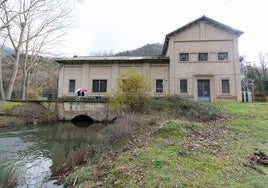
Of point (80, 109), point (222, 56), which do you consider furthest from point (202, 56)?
point (80, 109)

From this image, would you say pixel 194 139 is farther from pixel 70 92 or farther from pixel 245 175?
pixel 70 92

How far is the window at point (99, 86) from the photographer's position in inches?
1020

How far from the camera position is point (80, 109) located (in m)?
22.6

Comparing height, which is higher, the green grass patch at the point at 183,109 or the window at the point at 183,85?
the window at the point at 183,85

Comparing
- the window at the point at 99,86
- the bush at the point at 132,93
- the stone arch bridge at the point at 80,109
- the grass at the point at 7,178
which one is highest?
the window at the point at 99,86

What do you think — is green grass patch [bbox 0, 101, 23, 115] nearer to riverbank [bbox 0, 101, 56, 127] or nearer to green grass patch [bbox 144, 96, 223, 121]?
riverbank [bbox 0, 101, 56, 127]

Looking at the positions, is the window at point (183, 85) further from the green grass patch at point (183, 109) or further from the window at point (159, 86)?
the green grass patch at point (183, 109)

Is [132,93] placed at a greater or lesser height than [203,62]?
lesser

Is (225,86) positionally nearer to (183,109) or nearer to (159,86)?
(159,86)

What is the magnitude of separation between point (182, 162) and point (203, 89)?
20.0m

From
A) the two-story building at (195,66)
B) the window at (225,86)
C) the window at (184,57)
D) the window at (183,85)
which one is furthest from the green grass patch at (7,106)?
the window at (225,86)

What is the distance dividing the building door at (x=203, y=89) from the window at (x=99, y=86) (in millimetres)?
11948

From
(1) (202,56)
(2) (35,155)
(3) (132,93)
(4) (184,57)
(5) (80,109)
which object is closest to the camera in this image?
(2) (35,155)

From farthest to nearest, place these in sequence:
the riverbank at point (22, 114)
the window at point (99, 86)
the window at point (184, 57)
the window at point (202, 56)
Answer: the window at point (99, 86) → the window at point (184, 57) → the window at point (202, 56) → the riverbank at point (22, 114)
